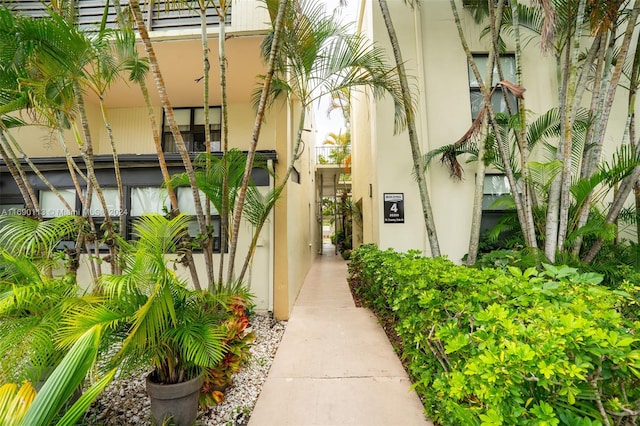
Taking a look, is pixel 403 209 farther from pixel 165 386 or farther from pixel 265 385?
pixel 165 386

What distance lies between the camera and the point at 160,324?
1999mm

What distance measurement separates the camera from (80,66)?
2.80m

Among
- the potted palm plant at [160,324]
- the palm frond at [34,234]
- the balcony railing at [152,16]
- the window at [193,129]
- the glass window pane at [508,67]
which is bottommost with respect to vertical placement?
the potted palm plant at [160,324]

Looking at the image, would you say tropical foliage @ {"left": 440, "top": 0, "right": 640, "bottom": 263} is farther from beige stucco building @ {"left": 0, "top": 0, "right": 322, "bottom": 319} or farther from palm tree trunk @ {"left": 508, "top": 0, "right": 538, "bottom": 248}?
beige stucco building @ {"left": 0, "top": 0, "right": 322, "bottom": 319}

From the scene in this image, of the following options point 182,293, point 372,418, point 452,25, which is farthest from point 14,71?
point 452,25

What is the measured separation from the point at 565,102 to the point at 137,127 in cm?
877

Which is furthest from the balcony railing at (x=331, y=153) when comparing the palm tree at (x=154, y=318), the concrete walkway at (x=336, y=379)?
the palm tree at (x=154, y=318)

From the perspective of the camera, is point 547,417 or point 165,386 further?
point 165,386

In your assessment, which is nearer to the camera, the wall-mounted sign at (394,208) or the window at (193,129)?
the wall-mounted sign at (394,208)

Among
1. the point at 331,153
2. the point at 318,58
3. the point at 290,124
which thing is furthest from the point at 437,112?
the point at 331,153

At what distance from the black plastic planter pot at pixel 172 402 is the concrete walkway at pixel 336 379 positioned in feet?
2.01

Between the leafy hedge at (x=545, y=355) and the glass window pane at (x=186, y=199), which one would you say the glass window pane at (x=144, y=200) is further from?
the leafy hedge at (x=545, y=355)

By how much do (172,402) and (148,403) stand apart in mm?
767

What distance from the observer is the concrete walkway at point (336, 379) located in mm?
2500
